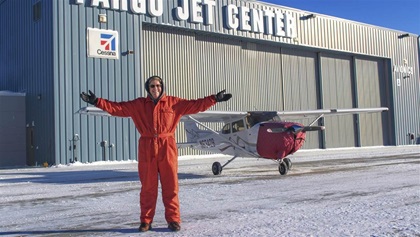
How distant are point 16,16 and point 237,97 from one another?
14575 millimetres

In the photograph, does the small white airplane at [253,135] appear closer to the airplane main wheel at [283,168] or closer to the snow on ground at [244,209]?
the airplane main wheel at [283,168]

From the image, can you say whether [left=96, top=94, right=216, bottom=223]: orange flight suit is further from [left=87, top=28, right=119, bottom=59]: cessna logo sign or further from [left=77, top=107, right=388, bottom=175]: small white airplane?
[left=87, top=28, right=119, bottom=59]: cessna logo sign

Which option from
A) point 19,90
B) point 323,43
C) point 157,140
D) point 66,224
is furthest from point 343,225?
point 323,43

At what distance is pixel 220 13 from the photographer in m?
27.5

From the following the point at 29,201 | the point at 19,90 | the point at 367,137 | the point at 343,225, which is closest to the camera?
the point at 343,225

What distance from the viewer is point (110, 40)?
23.0 m

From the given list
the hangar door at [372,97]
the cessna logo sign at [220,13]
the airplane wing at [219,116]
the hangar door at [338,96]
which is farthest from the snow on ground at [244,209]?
the hangar door at [372,97]

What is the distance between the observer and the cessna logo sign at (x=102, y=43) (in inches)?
880

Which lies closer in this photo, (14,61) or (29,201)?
(29,201)

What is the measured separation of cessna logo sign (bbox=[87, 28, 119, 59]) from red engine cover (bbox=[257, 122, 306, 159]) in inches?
530

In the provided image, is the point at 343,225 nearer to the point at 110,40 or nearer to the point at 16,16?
the point at 110,40

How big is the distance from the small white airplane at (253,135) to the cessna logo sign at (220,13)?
10627mm

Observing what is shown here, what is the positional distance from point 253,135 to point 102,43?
13229 millimetres

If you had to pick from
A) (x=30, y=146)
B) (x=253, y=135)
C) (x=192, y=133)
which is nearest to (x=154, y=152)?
(x=253, y=135)
